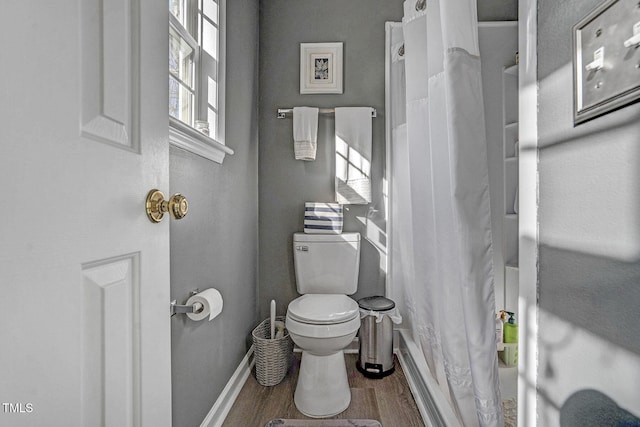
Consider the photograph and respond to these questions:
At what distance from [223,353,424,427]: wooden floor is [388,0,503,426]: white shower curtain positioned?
0.30 m

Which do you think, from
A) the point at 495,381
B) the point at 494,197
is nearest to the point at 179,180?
the point at 495,381

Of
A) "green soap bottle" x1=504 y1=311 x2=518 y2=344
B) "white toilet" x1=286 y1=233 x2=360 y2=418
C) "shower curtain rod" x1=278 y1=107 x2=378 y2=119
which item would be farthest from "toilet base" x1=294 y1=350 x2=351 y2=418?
"shower curtain rod" x1=278 y1=107 x2=378 y2=119

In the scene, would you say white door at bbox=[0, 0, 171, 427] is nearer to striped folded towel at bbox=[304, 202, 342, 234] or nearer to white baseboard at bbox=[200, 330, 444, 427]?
white baseboard at bbox=[200, 330, 444, 427]

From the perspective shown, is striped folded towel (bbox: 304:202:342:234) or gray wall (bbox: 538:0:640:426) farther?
striped folded towel (bbox: 304:202:342:234)

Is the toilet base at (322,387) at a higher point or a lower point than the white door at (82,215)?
lower

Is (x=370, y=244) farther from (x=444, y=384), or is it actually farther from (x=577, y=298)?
(x=577, y=298)

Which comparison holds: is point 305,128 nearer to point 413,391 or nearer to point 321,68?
point 321,68

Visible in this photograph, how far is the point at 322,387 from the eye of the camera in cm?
170

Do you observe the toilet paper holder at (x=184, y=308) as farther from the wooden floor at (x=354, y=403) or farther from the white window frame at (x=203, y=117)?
the wooden floor at (x=354, y=403)

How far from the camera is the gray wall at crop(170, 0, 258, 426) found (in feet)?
4.02

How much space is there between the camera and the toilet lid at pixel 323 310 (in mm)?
1645

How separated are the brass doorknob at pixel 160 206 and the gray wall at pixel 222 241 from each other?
514 millimetres

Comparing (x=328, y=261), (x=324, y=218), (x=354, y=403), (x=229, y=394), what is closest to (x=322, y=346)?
(x=354, y=403)

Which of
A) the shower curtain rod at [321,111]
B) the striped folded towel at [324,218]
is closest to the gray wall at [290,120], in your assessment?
the shower curtain rod at [321,111]
